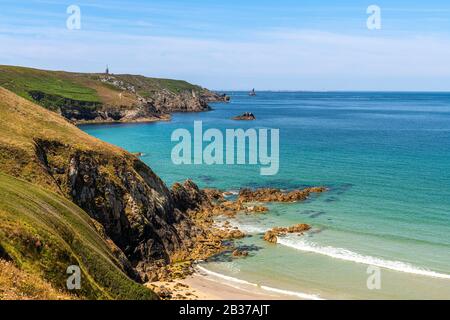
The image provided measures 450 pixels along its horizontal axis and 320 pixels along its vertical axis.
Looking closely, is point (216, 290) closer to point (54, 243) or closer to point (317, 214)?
point (54, 243)

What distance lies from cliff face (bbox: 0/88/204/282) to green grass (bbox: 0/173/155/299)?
6950mm

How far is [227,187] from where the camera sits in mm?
84000

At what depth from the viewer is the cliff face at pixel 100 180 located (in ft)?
153

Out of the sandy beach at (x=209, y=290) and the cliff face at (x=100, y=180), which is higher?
the cliff face at (x=100, y=180)

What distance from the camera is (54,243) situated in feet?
90.5

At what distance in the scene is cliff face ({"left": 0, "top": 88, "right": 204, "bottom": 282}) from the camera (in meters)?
46.6

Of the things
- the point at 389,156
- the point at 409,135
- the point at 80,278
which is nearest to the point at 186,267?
the point at 80,278

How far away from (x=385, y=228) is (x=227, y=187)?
33.0 meters

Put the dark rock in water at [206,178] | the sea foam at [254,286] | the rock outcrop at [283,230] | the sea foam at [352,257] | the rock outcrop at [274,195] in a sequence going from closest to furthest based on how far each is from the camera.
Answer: the sea foam at [254,286] → the sea foam at [352,257] → the rock outcrop at [283,230] → the rock outcrop at [274,195] → the dark rock in water at [206,178]

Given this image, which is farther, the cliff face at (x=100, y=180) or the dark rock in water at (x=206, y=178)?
the dark rock in water at (x=206, y=178)

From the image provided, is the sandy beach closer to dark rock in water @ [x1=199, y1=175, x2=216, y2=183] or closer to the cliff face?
the cliff face

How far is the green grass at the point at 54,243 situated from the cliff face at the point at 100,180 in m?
6.95

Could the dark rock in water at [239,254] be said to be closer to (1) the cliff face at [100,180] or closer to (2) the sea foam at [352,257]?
(2) the sea foam at [352,257]

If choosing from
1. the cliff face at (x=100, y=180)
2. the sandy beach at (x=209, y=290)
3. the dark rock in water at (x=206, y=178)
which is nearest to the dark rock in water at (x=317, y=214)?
the cliff face at (x=100, y=180)
